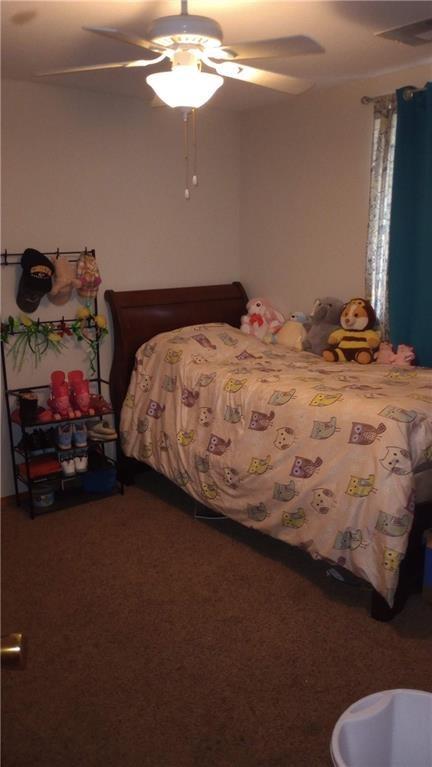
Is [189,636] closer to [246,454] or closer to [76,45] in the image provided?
[246,454]

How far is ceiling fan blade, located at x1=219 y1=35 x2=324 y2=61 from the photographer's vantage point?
1896 mm

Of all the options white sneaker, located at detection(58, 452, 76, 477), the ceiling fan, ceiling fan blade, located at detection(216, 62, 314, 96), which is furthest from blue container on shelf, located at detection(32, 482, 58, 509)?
ceiling fan blade, located at detection(216, 62, 314, 96)

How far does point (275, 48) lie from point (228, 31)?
848mm

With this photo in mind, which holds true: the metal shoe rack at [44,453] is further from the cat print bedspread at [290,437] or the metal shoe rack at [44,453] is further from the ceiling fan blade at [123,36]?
the ceiling fan blade at [123,36]

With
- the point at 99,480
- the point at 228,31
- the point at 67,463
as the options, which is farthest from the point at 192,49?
the point at 99,480

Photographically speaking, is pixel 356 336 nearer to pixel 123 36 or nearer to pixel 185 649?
pixel 185 649

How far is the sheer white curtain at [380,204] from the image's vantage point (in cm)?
339

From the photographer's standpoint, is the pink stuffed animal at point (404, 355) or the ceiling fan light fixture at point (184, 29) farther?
the pink stuffed animal at point (404, 355)

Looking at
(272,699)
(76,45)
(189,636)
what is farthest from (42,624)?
(76,45)

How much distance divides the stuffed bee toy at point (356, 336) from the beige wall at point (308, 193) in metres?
0.21

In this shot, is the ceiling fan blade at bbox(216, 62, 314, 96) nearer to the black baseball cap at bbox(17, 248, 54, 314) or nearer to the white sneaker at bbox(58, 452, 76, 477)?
the black baseball cap at bbox(17, 248, 54, 314)

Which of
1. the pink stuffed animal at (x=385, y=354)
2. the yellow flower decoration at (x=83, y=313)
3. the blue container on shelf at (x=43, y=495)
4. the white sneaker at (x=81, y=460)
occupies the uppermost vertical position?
the yellow flower decoration at (x=83, y=313)

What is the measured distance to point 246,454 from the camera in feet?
9.62

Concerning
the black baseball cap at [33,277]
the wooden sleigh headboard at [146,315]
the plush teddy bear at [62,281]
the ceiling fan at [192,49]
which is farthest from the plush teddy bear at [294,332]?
the ceiling fan at [192,49]
